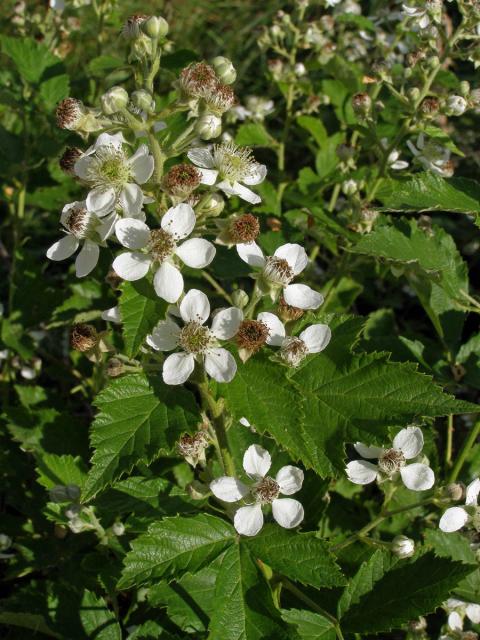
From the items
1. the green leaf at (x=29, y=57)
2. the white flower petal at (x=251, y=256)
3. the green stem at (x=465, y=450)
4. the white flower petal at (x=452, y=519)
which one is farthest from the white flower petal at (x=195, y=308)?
the green leaf at (x=29, y=57)

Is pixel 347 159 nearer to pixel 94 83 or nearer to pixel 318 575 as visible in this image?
pixel 94 83

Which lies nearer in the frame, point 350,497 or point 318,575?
point 318,575

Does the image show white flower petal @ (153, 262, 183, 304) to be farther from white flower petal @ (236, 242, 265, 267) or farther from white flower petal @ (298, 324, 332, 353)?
white flower petal @ (298, 324, 332, 353)

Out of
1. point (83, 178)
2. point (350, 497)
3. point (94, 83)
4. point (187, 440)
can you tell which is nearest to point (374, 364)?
point (187, 440)

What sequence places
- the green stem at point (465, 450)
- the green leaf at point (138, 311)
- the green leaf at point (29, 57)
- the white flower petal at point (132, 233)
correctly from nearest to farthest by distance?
1. the green leaf at point (138, 311)
2. the white flower petal at point (132, 233)
3. the green stem at point (465, 450)
4. the green leaf at point (29, 57)

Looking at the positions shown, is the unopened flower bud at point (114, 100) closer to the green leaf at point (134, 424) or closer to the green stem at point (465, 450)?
the green leaf at point (134, 424)

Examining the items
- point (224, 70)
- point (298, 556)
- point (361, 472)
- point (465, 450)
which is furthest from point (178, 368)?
point (465, 450)

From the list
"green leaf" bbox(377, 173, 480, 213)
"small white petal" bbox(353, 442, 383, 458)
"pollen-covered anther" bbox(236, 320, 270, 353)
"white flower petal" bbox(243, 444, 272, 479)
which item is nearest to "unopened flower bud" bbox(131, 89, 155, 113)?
"pollen-covered anther" bbox(236, 320, 270, 353)
